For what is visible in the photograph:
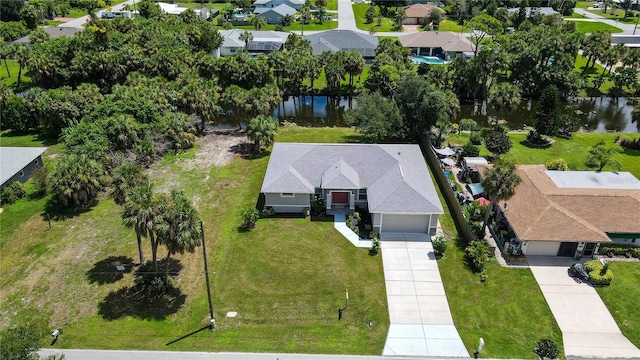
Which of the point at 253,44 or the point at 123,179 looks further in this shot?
the point at 253,44

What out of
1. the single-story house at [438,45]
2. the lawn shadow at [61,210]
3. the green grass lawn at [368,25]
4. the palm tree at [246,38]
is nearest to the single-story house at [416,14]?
the green grass lawn at [368,25]

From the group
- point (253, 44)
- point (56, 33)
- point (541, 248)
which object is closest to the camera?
point (541, 248)

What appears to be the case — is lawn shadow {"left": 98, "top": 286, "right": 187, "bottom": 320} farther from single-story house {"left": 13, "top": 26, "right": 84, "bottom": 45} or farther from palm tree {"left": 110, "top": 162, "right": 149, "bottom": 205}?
single-story house {"left": 13, "top": 26, "right": 84, "bottom": 45}

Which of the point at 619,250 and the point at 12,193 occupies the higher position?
the point at 12,193

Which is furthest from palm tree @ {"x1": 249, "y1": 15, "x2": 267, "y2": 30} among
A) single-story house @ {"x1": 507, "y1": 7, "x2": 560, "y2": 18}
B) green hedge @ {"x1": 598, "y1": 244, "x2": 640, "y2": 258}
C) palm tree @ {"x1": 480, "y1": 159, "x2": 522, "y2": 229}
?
green hedge @ {"x1": 598, "y1": 244, "x2": 640, "y2": 258}

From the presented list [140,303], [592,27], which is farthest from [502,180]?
[592,27]

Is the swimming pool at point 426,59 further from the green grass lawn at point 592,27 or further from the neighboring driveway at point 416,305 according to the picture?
the neighboring driveway at point 416,305

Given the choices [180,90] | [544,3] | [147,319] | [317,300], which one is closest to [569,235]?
[317,300]

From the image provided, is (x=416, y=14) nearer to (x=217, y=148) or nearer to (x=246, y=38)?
(x=246, y=38)
